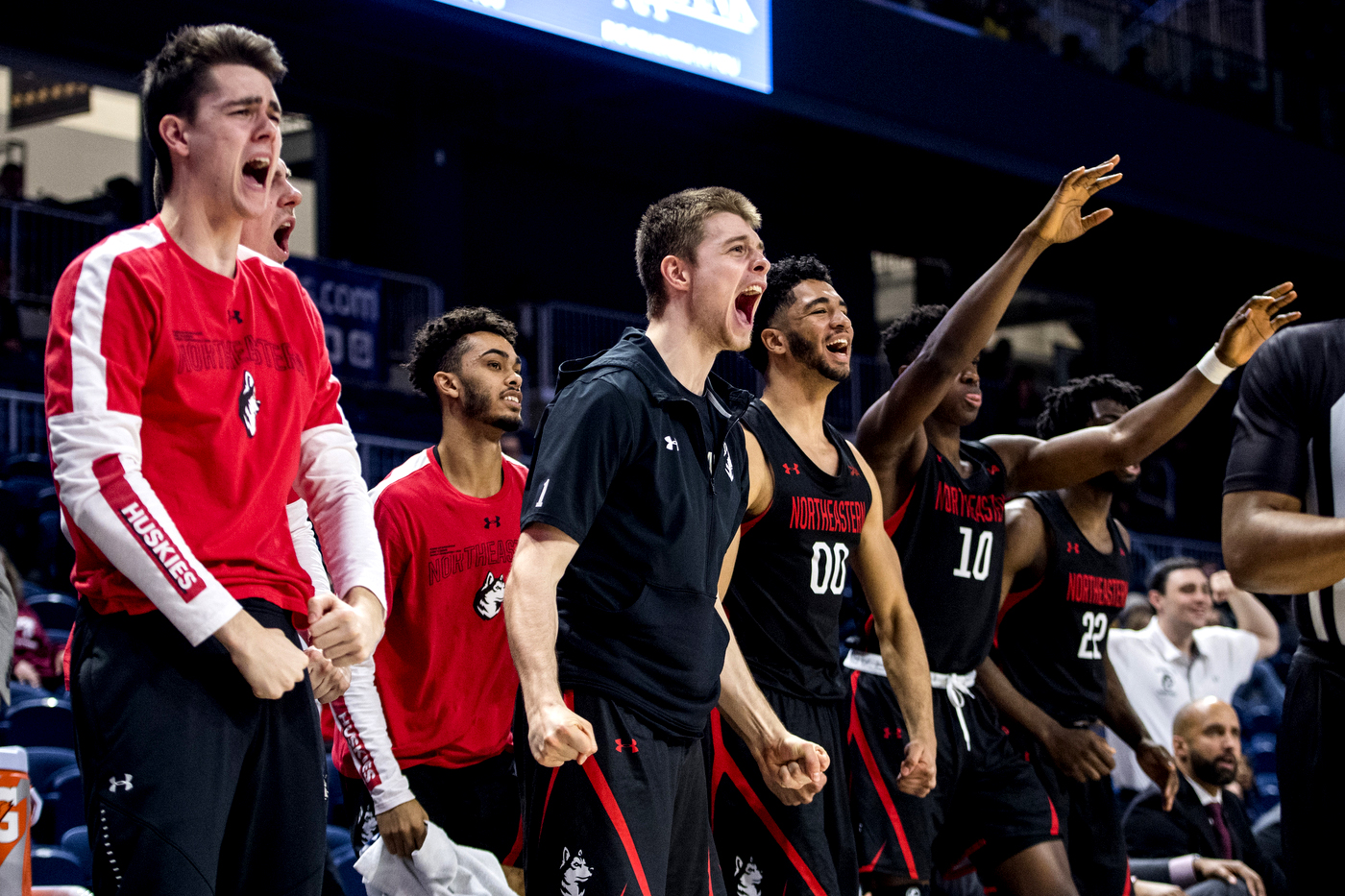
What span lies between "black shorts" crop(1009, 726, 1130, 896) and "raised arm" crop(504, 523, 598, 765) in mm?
2501

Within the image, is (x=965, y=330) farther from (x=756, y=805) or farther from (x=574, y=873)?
(x=574, y=873)

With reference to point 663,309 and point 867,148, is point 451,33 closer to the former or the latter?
point 867,148

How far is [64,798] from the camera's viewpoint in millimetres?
5086

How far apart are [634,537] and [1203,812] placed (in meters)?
4.34

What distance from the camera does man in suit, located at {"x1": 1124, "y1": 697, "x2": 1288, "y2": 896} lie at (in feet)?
20.6

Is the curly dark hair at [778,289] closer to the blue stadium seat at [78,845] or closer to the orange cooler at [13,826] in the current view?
the orange cooler at [13,826]

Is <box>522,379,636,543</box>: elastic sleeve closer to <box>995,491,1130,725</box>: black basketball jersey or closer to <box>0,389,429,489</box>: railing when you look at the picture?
<box>995,491,1130,725</box>: black basketball jersey

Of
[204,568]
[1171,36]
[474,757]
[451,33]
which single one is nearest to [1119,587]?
[474,757]

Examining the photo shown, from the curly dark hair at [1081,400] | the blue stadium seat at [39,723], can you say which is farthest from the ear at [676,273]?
the blue stadium seat at [39,723]

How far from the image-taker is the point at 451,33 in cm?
1241

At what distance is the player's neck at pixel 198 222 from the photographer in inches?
95.9

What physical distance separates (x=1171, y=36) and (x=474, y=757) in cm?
1553

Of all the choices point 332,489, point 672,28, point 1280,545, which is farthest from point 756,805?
point 672,28

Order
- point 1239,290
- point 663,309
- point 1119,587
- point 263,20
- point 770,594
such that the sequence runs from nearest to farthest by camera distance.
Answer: point 663,309 < point 770,594 < point 1119,587 < point 263,20 < point 1239,290
